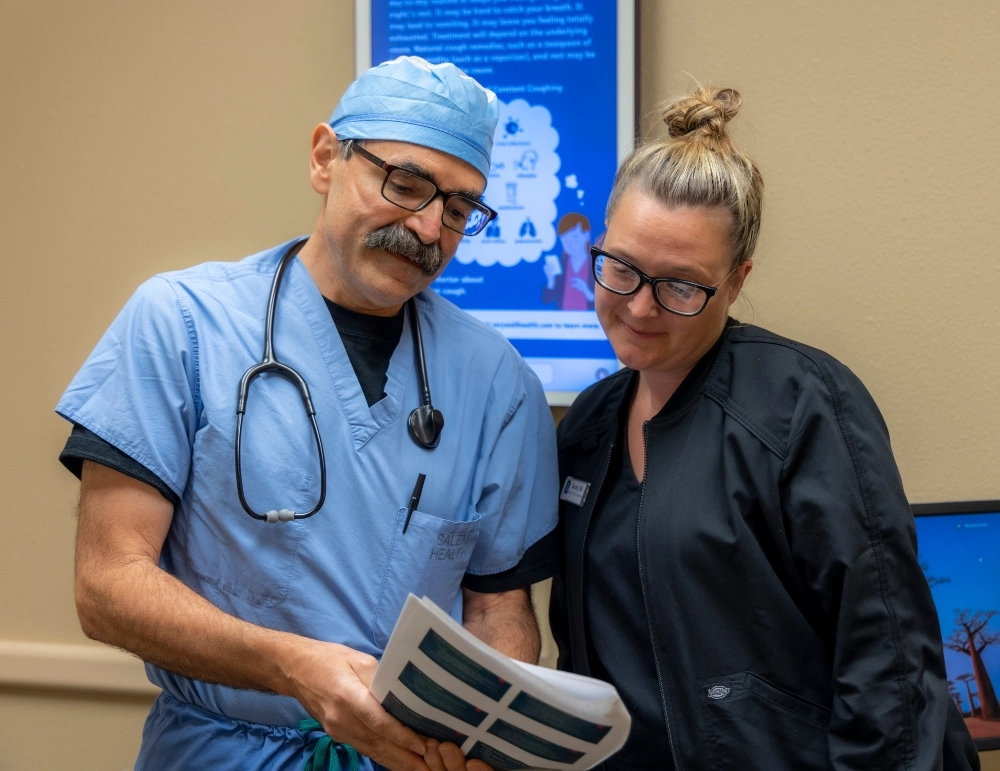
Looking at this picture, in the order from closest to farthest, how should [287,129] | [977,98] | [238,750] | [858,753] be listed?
[858,753]
[238,750]
[977,98]
[287,129]

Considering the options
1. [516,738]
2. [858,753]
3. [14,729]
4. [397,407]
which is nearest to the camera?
[516,738]

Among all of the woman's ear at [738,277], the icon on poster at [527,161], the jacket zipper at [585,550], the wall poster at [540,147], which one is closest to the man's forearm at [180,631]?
the jacket zipper at [585,550]

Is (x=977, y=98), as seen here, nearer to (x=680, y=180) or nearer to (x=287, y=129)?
(x=680, y=180)

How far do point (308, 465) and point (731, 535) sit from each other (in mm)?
599

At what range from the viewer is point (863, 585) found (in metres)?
1.17

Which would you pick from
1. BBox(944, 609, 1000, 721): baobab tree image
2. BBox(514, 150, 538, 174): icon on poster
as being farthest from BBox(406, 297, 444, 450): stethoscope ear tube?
BBox(944, 609, 1000, 721): baobab tree image

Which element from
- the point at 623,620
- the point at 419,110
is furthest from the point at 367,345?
the point at 623,620

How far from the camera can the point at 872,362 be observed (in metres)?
1.81

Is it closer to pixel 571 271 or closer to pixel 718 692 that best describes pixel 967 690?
pixel 718 692

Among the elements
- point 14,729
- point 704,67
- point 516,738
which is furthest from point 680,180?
point 14,729

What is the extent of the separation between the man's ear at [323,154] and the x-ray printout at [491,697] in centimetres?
79

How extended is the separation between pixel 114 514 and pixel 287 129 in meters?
1.03

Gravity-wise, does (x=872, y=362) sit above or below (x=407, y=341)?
below

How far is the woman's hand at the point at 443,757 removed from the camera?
1113 millimetres
